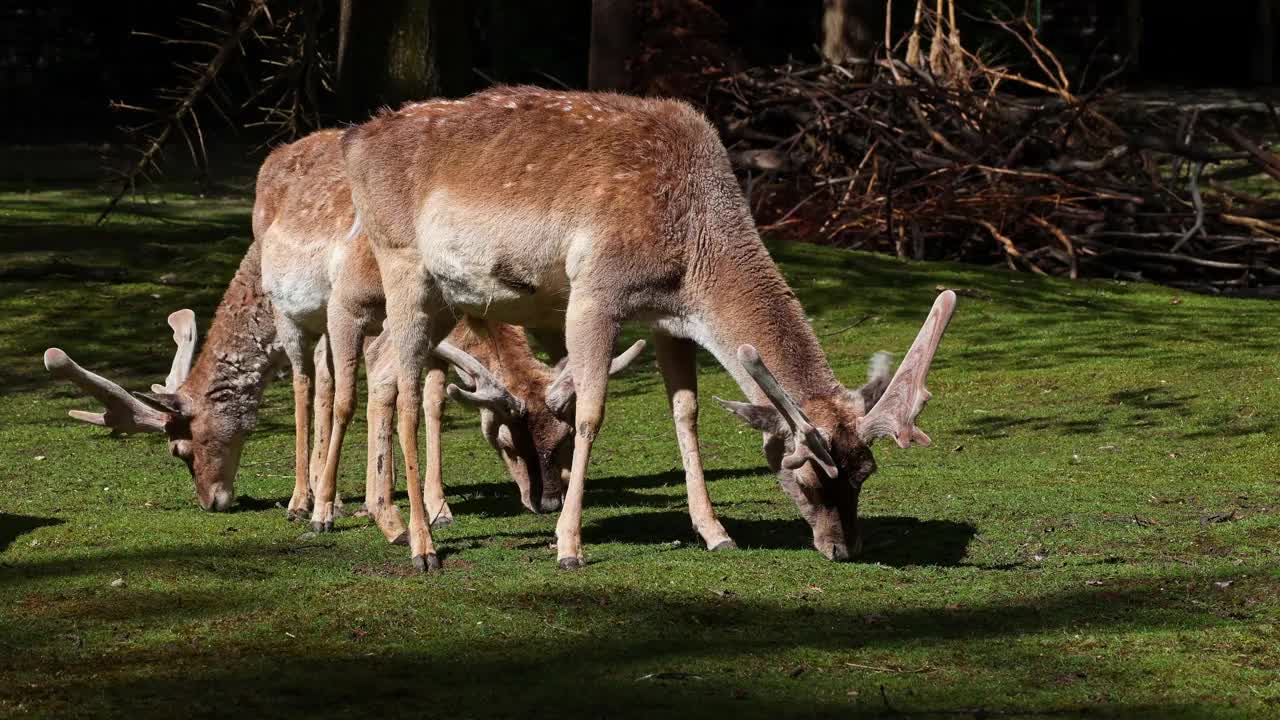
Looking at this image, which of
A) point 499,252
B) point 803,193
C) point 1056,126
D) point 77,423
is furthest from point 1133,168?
point 499,252

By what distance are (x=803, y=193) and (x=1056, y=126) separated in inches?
132

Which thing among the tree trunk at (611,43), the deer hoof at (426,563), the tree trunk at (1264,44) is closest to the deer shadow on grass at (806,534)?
the deer hoof at (426,563)

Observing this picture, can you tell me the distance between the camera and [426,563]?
832cm

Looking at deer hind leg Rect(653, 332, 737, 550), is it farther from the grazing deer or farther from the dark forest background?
the dark forest background

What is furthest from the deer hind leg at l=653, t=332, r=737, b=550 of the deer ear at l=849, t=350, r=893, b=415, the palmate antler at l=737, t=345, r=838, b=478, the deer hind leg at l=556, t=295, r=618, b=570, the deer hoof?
the deer hoof

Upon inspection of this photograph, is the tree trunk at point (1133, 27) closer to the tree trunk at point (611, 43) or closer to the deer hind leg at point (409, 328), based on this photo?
the tree trunk at point (611, 43)

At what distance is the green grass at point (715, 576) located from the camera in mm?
6004

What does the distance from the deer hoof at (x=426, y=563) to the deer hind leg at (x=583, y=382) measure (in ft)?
1.90

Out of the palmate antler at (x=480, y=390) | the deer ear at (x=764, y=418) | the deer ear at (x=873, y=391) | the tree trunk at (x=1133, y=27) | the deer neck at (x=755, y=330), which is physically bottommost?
Result: the tree trunk at (x=1133, y=27)

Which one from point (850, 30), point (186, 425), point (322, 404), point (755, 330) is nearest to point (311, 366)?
point (322, 404)

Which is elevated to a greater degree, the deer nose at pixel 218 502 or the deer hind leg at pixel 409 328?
the deer hind leg at pixel 409 328

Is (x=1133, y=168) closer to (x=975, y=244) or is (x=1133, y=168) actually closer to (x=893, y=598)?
(x=975, y=244)

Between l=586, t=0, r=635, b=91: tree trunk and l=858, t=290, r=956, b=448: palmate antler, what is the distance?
13.5 meters

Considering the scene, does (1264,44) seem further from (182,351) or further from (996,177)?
(182,351)
